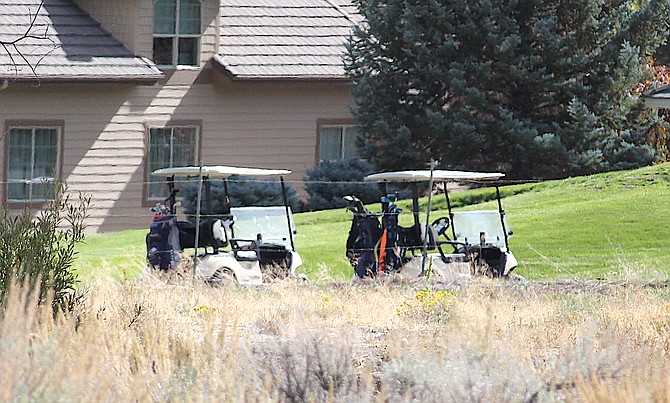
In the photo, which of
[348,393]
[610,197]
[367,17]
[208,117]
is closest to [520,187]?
[610,197]

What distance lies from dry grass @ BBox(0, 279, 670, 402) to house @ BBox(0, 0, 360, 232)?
14.2 meters

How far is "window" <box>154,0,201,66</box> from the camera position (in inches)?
1057

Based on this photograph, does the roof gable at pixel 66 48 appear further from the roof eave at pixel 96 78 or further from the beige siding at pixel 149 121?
the beige siding at pixel 149 121

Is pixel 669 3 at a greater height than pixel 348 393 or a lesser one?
greater

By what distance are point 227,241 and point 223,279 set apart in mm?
1160

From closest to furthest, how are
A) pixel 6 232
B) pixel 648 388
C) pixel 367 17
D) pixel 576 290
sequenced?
pixel 648 388, pixel 6 232, pixel 576 290, pixel 367 17

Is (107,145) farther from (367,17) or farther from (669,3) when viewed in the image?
(669,3)

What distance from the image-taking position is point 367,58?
26.1m

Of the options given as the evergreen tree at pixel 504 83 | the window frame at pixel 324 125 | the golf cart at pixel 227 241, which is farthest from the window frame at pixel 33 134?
the golf cart at pixel 227 241

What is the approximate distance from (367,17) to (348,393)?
19.6 metres

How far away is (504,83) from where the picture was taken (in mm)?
25594

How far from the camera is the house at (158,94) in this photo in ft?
83.5

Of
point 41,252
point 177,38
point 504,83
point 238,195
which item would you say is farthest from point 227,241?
point 177,38

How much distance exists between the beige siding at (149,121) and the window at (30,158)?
10.4 inches
